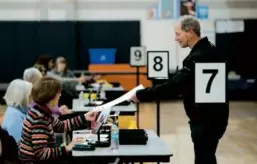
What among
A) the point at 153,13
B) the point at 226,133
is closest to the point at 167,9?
the point at 153,13

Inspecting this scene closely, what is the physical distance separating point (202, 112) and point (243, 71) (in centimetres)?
1238

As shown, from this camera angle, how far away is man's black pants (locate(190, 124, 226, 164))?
15.8 feet

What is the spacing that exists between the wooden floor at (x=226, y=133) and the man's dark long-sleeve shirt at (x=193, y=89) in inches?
124

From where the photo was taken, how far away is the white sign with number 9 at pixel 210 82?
449 cm

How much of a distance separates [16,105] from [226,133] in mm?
6075

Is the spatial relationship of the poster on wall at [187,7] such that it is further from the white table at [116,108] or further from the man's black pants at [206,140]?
the man's black pants at [206,140]

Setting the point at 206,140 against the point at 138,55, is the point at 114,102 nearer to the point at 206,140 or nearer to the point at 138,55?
the point at 206,140

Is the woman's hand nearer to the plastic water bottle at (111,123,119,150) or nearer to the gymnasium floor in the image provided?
the plastic water bottle at (111,123,119,150)

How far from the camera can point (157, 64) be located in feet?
25.9

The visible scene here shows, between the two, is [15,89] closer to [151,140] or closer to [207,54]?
[151,140]

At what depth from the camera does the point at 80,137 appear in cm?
481

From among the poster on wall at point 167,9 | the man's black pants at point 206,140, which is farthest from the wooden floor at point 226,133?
the man's black pants at point 206,140

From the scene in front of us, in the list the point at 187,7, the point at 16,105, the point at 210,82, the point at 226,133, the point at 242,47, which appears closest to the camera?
the point at 210,82

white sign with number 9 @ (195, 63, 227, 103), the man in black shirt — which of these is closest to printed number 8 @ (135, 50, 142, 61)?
the man in black shirt
